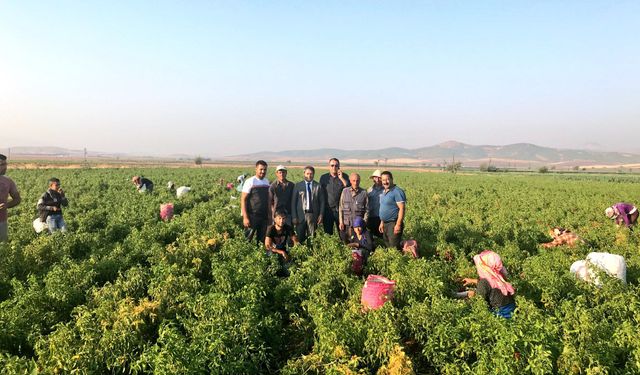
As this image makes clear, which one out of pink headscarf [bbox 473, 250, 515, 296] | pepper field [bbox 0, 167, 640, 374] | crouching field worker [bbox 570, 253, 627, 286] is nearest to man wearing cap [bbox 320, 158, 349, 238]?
pepper field [bbox 0, 167, 640, 374]

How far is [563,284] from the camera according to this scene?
558 cm

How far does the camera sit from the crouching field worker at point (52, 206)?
8.75 metres

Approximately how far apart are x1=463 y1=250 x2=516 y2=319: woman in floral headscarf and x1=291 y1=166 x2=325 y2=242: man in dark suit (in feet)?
Answer: 12.6

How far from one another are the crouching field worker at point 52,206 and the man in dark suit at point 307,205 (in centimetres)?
539

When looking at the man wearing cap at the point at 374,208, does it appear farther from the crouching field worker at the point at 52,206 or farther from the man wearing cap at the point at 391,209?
the crouching field worker at the point at 52,206

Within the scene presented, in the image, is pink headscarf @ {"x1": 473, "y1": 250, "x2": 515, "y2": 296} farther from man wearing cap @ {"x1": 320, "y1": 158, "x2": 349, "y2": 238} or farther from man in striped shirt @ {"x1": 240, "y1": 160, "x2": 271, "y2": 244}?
man in striped shirt @ {"x1": 240, "y1": 160, "x2": 271, "y2": 244}

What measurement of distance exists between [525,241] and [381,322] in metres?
7.42

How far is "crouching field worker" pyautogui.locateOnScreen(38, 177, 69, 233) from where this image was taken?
8.75m

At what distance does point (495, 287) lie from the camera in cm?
487

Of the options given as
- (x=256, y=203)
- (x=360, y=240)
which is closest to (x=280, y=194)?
(x=256, y=203)

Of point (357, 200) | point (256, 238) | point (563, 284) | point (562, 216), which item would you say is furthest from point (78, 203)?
point (562, 216)

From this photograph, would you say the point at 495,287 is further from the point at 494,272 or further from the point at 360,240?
the point at 360,240

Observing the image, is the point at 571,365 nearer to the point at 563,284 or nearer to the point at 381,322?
the point at 381,322

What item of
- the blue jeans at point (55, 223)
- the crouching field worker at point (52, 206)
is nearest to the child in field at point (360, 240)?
the crouching field worker at point (52, 206)
